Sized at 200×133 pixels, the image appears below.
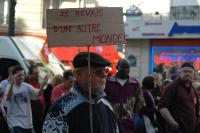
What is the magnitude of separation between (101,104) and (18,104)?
16.9ft

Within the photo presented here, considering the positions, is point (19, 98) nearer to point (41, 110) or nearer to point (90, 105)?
point (41, 110)

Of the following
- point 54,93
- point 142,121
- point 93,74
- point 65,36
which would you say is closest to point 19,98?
point 54,93

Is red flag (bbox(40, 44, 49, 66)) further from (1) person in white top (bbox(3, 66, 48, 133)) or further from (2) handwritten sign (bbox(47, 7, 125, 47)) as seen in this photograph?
(2) handwritten sign (bbox(47, 7, 125, 47))

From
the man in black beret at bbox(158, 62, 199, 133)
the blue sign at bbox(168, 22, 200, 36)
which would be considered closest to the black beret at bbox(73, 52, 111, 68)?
the man in black beret at bbox(158, 62, 199, 133)

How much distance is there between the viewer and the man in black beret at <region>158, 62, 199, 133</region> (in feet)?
26.5

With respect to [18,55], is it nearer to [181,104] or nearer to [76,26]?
[181,104]

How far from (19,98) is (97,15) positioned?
4.75 metres

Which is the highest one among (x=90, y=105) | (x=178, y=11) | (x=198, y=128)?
(x=178, y=11)

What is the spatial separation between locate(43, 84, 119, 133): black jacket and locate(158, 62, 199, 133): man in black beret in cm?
415

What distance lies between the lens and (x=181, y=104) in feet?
26.6

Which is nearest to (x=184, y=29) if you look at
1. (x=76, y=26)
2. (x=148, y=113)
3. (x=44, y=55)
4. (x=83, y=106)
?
(x=44, y=55)

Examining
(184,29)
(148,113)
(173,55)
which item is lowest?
(148,113)

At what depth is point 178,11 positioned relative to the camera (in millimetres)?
27672

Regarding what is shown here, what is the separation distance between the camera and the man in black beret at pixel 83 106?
12.5 feet
